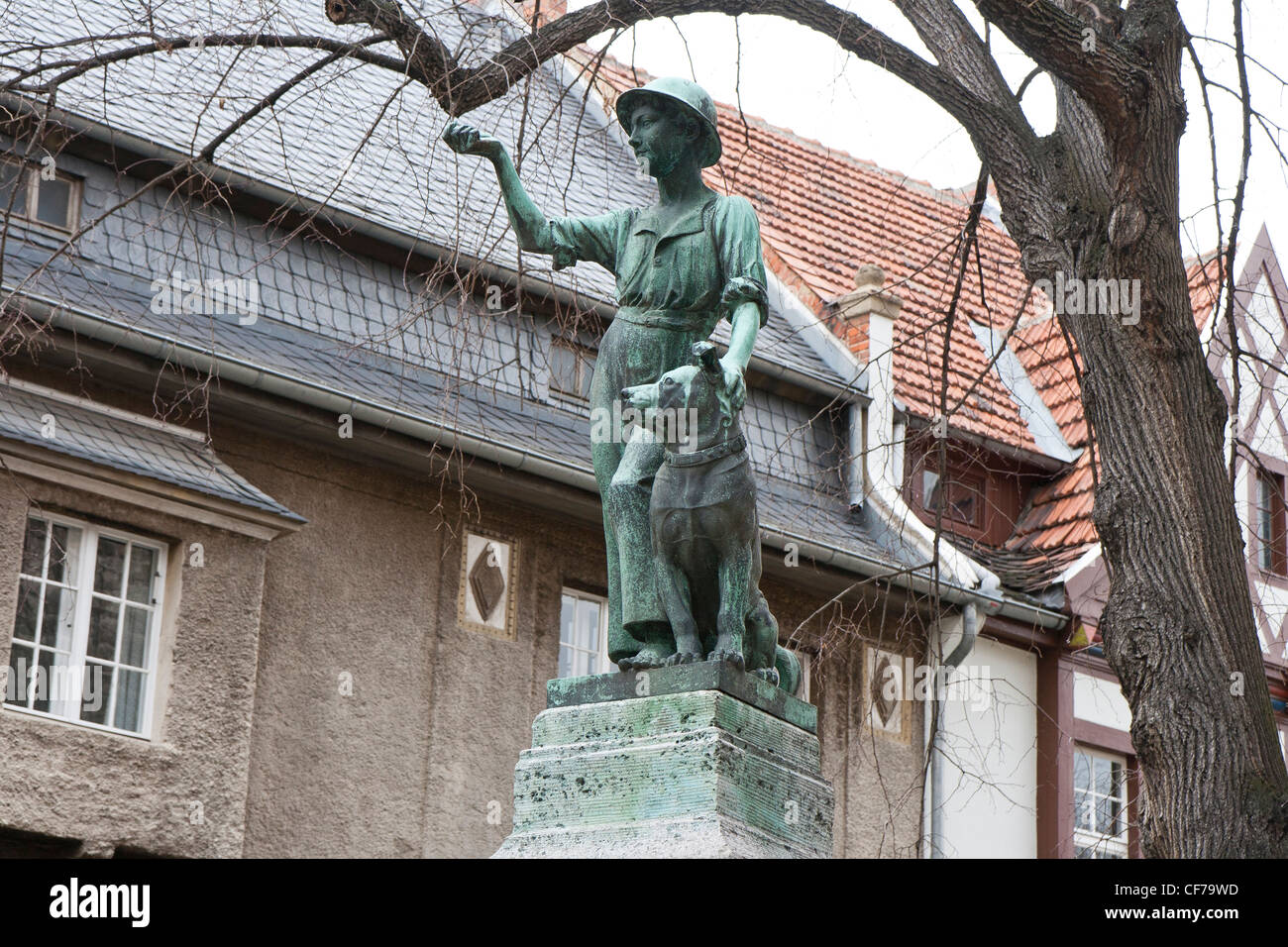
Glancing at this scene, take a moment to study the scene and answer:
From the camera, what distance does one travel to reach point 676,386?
244 inches

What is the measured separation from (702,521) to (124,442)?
8.00 m

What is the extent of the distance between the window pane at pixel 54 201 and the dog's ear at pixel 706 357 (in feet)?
29.6

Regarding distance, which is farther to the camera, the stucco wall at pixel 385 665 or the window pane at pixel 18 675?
the stucco wall at pixel 385 665

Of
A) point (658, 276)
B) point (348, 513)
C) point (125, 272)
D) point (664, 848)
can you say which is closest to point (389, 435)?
point (348, 513)

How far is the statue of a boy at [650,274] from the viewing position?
6570mm

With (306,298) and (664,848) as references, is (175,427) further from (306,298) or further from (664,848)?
(664,848)

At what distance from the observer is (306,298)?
50.1 ft

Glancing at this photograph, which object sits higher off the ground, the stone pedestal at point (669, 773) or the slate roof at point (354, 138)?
the slate roof at point (354, 138)

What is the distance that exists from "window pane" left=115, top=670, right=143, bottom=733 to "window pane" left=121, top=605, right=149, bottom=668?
91 mm

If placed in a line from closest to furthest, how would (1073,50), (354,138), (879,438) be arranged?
(1073,50) < (354,138) < (879,438)

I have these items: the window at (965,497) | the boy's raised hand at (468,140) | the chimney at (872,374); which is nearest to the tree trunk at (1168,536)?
the boy's raised hand at (468,140)

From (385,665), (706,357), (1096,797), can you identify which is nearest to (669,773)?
(706,357)

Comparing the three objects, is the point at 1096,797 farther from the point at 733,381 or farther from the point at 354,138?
the point at 733,381

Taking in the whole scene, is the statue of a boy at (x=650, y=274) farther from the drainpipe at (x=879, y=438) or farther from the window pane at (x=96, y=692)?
the drainpipe at (x=879, y=438)
